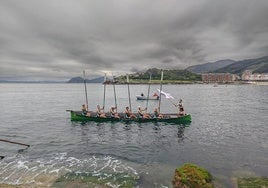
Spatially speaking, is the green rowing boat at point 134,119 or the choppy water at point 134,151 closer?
the choppy water at point 134,151

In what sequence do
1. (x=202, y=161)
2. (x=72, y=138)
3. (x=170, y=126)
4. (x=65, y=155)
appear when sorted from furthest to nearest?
(x=170, y=126) < (x=72, y=138) < (x=65, y=155) < (x=202, y=161)

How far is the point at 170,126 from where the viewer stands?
1688 inches

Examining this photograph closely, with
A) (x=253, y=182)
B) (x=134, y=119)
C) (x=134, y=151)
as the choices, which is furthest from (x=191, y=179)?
Answer: (x=134, y=119)

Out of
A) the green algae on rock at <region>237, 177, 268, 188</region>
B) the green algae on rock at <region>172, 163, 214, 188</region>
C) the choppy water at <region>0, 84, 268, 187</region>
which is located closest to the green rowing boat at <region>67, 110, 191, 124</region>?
the choppy water at <region>0, 84, 268, 187</region>

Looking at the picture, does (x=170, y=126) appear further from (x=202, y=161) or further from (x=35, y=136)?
(x=35, y=136)

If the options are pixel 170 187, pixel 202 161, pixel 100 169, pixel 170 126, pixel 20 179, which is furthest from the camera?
pixel 170 126

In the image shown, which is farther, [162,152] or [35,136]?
[35,136]

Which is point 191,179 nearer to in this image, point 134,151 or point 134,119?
point 134,151

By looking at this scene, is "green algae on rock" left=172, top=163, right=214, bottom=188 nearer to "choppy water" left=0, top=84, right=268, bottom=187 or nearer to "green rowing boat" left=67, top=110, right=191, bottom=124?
"choppy water" left=0, top=84, right=268, bottom=187

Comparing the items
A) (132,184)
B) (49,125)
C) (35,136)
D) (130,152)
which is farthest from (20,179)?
(49,125)

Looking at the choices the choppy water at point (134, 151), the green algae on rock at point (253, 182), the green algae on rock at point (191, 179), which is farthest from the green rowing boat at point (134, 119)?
the green algae on rock at point (191, 179)

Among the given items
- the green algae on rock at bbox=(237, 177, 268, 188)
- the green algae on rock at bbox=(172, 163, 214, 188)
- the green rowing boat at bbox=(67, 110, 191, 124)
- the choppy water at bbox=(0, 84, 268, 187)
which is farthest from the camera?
the green rowing boat at bbox=(67, 110, 191, 124)

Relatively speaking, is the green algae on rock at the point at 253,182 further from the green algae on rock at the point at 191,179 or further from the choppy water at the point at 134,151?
the green algae on rock at the point at 191,179

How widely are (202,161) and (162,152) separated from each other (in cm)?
495
